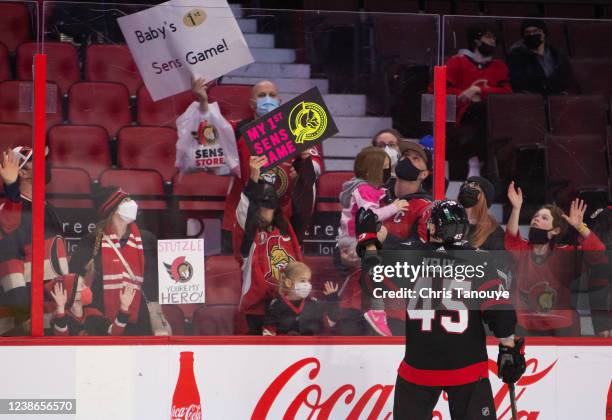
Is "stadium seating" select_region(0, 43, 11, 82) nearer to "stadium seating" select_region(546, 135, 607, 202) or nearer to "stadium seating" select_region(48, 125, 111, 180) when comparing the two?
"stadium seating" select_region(48, 125, 111, 180)

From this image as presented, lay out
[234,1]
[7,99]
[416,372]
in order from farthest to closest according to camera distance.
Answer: [234,1] < [7,99] < [416,372]

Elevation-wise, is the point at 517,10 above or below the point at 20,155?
above

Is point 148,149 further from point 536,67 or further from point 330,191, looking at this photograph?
point 536,67

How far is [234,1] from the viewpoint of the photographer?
747cm

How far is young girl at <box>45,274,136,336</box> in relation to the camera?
520 cm

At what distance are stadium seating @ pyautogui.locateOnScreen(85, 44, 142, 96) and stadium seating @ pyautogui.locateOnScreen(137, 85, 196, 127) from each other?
0.05 metres

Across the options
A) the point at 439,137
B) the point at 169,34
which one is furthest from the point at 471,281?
the point at 169,34

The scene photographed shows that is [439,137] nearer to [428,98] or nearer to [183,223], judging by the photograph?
[428,98]

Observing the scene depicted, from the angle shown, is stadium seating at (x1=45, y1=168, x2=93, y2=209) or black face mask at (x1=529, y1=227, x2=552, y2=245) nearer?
stadium seating at (x1=45, y1=168, x2=93, y2=209)

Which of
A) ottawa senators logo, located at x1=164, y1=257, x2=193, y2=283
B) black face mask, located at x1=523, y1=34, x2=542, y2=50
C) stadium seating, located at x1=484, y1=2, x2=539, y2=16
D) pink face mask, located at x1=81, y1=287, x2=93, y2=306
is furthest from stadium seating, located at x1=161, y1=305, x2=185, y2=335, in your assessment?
stadium seating, located at x1=484, y1=2, x2=539, y2=16

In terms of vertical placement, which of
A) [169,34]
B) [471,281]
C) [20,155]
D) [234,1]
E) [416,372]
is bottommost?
[416,372]

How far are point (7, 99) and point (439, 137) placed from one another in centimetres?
197

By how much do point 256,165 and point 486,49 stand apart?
121 cm

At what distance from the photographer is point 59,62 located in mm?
5203
